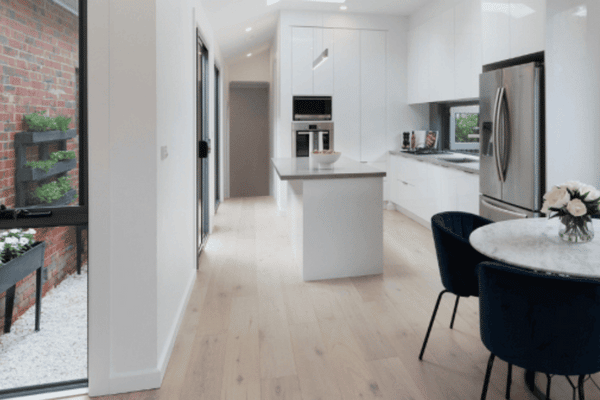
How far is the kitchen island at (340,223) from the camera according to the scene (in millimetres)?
3465

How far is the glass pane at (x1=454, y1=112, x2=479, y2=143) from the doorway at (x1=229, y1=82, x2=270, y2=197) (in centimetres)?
389

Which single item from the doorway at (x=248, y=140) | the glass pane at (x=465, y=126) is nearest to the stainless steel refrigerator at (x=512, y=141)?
the glass pane at (x=465, y=126)

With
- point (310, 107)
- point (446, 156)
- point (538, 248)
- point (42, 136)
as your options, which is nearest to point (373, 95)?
point (310, 107)

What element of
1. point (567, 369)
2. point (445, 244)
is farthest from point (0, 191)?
point (567, 369)

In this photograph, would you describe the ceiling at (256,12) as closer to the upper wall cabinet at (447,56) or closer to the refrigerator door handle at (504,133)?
the upper wall cabinet at (447,56)

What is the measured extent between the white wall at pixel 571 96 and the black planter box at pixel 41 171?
10.5ft

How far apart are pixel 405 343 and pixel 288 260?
181 centimetres

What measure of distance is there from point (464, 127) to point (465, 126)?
0.07 ft

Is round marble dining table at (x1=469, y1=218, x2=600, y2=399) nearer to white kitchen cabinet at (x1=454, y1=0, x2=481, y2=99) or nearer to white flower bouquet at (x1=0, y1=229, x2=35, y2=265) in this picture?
white flower bouquet at (x1=0, y1=229, x2=35, y2=265)

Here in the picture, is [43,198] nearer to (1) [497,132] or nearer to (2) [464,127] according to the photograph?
(1) [497,132]

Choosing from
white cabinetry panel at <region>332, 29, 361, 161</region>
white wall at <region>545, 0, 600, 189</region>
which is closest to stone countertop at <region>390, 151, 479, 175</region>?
white cabinetry panel at <region>332, 29, 361, 161</region>

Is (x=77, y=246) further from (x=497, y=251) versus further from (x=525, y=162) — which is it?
(x=525, y=162)

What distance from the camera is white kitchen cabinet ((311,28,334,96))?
608 cm

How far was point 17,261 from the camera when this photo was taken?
1890mm
